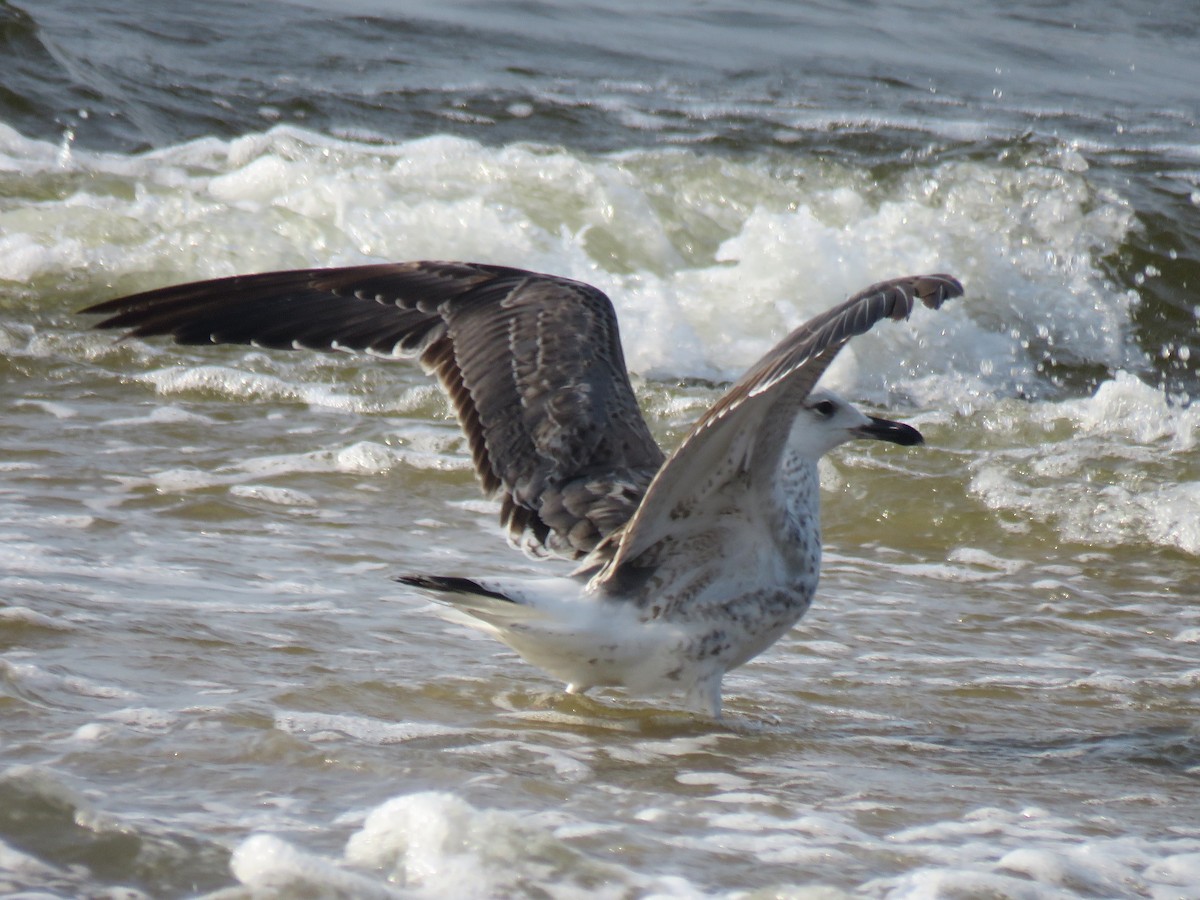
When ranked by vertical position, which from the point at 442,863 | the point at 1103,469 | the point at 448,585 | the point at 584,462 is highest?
the point at 584,462

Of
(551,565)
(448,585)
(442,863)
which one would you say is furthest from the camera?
(551,565)

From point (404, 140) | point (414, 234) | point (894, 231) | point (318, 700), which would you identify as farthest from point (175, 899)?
point (404, 140)

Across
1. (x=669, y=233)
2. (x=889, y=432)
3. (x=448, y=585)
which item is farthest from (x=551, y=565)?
(x=669, y=233)

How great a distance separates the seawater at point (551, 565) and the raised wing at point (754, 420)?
467mm

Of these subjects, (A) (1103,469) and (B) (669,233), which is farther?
(B) (669,233)

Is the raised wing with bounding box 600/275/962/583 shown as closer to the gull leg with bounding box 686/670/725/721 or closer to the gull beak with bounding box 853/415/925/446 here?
the gull leg with bounding box 686/670/725/721

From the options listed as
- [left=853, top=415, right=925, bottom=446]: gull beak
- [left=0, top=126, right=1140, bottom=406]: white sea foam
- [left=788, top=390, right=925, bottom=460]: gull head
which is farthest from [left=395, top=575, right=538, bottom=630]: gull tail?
[left=0, top=126, right=1140, bottom=406]: white sea foam

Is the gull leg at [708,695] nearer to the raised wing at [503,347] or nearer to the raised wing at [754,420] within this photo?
the raised wing at [754,420]

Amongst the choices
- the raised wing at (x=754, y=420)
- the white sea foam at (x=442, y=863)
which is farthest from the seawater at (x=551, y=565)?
the raised wing at (x=754, y=420)

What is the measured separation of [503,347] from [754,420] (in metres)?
0.99

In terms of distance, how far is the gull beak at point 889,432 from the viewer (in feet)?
15.5

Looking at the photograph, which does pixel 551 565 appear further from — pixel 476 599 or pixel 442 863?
pixel 442 863

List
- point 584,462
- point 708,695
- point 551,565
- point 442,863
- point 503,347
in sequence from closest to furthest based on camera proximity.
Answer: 1. point 442,863
2. point 708,695
3. point 584,462
4. point 503,347
5. point 551,565

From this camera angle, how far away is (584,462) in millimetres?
4242
